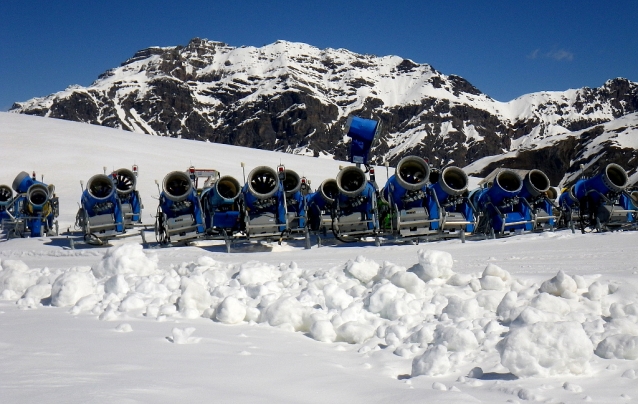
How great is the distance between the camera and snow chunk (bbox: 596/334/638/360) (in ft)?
14.8

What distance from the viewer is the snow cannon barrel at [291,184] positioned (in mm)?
17158

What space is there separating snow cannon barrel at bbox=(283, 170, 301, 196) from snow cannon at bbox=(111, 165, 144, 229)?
20.7 ft

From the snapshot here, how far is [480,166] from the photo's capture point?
9781 cm

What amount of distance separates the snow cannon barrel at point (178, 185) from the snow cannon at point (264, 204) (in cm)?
188

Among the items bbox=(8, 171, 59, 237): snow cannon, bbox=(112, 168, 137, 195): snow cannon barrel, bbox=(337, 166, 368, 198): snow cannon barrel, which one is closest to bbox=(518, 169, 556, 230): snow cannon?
bbox=(337, 166, 368, 198): snow cannon barrel

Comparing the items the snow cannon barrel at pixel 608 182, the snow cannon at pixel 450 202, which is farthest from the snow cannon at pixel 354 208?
the snow cannon barrel at pixel 608 182

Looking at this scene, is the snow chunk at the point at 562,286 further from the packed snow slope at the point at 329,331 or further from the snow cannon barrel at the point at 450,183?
the snow cannon barrel at the point at 450,183

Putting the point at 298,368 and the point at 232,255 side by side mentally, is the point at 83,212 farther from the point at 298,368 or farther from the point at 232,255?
the point at 298,368

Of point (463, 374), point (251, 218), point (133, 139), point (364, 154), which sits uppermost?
point (133, 139)

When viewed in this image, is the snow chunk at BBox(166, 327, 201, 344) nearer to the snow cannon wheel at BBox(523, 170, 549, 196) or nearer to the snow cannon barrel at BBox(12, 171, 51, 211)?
the snow cannon wheel at BBox(523, 170, 549, 196)

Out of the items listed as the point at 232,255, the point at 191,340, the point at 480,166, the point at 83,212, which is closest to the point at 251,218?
the point at 232,255

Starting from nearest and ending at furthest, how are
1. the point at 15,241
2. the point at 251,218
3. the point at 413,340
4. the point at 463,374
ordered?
the point at 463,374 < the point at 413,340 < the point at 251,218 < the point at 15,241

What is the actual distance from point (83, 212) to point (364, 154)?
8963 millimetres

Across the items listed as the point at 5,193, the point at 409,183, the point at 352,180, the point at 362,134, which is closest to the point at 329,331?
the point at 409,183
